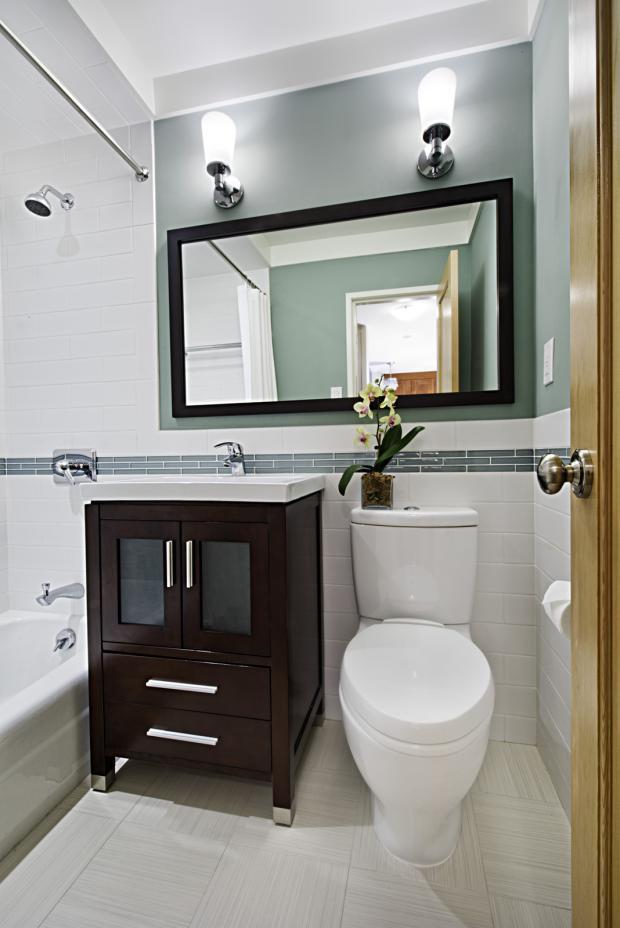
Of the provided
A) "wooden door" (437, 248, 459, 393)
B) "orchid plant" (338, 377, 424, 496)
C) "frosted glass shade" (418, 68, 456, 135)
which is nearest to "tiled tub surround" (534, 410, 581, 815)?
"wooden door" (437, 248, 459, 393)

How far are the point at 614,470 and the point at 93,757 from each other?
5.08 feet

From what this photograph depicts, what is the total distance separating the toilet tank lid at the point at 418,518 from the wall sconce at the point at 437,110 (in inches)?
46.7

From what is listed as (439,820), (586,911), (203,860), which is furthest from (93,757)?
(586,911)

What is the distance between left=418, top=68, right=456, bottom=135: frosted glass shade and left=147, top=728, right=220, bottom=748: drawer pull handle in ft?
6.57

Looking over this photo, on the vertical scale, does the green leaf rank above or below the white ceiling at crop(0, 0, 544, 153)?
below

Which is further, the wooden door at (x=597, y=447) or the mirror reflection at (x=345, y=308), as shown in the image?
the mirror reflection at (x=345, y=308)

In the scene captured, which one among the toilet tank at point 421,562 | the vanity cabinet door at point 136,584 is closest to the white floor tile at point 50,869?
the vanity cabinet door at point 136,584

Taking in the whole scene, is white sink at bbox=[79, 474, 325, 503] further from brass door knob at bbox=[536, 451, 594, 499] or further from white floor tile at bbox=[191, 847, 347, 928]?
white floor tile at bbox=[191, 847, 347, 928]

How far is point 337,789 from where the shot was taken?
134 cm

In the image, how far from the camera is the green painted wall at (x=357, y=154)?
60.1 inches

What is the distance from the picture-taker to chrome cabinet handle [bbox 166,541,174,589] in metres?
1.26

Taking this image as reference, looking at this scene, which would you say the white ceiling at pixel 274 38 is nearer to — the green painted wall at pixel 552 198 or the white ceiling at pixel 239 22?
the white ceiling at pixel 239 22

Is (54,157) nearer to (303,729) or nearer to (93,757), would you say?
(93,757)

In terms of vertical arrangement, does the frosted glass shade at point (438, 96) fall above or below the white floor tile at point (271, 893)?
above
